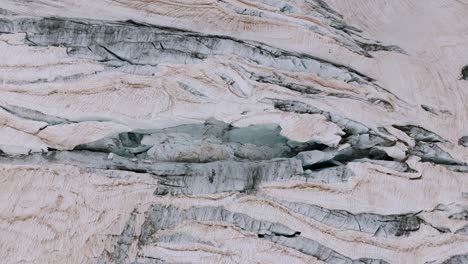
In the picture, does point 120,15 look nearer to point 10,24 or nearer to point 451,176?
point 10,24

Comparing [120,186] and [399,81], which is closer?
[120,186]

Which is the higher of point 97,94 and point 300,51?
point 300,51

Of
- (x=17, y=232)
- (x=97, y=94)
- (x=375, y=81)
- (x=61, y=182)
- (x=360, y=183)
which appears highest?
(x=375, y=81)

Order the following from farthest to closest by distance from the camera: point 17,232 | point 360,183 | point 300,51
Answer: point 300,51, point 360,183, point 17,232

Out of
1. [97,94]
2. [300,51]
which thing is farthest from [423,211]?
[97,94]

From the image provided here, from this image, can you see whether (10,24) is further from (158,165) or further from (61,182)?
(158,165)

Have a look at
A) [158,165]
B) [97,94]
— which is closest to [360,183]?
[158,165]

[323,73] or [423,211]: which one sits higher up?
[323,73]

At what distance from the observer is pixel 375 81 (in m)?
1.88

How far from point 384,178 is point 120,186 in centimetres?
99

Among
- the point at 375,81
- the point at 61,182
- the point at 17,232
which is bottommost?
the point at 17,232

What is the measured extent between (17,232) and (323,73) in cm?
127

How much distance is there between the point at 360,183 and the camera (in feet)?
5.70

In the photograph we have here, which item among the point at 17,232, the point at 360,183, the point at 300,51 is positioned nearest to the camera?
the point at 17,232
